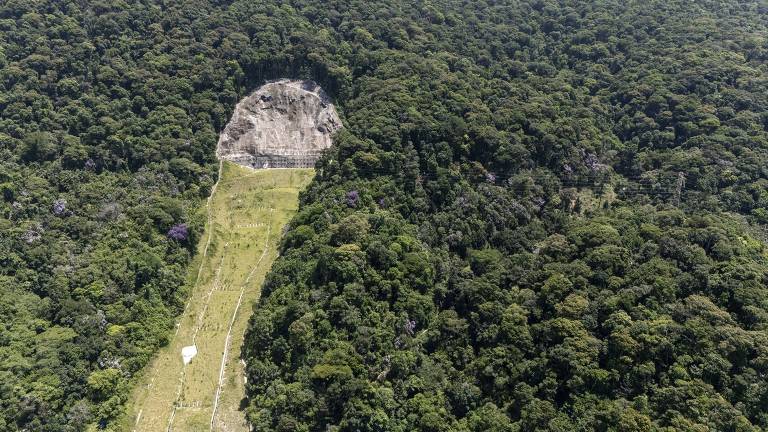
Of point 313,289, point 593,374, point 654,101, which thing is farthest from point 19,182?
point 654,101

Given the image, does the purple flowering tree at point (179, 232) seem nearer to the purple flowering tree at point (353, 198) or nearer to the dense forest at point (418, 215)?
the dense forest at point (418, 215)

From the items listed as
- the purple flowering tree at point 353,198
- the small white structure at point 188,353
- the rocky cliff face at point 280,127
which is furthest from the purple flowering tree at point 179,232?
the purple flowering tree at point 353,198

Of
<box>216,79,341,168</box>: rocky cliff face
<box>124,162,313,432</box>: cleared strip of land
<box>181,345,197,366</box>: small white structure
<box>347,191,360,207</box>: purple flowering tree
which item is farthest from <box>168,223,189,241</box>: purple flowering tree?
<box>347,191,360,207</box>: purple flowering tree

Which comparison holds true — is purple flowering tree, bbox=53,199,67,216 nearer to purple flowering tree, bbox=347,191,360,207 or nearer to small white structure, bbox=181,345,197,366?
small white structure, bbox=181,345,197,366

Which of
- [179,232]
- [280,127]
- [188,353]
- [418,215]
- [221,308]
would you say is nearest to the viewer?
[188,353]

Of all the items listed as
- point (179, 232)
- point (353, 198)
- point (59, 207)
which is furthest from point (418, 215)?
point (59, 207)

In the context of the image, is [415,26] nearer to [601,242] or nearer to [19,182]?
[601,242]

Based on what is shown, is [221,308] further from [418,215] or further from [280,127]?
[280,127]
